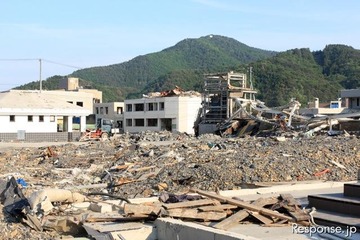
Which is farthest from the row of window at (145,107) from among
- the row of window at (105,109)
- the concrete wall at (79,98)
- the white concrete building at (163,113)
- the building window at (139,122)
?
the row of window at (105,109)

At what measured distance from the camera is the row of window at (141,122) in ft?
240

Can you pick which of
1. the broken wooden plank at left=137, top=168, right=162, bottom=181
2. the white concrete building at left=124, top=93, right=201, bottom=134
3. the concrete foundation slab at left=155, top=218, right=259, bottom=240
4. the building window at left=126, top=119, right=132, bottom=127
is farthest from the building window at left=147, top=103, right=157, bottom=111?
the concrete foundation slab at left=155, top=218, right=259, bottom=240

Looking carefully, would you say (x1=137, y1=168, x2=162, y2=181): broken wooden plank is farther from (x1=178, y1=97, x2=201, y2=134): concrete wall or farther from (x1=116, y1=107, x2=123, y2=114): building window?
(x1=116, y1=107, x2=123, y2=114): building window

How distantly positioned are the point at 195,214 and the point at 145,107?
6513 centimetres

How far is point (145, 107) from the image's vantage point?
7381 cm

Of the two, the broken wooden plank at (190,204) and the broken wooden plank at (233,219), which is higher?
the broken wooden plank at (190,204)

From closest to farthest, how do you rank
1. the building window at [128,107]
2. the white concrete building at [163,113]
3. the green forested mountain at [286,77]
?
the white concrete building at [163,113] → the building window at [128,107] → the green forested mountain at [286,77]

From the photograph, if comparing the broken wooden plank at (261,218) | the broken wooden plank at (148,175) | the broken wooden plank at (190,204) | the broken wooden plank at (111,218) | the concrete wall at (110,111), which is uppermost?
the concrete wall at (110,111)

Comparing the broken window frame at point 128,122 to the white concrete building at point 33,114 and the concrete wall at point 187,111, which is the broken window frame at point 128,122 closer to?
the concrete wall at point 187,111

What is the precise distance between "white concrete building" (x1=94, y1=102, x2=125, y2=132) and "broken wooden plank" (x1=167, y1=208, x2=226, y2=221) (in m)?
74.2

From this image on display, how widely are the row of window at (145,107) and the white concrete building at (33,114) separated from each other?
18090 millimetres

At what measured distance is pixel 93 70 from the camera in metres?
192

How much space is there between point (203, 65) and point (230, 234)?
182514 mm

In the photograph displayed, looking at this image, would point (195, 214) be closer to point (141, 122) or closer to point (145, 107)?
point (145, 107)
